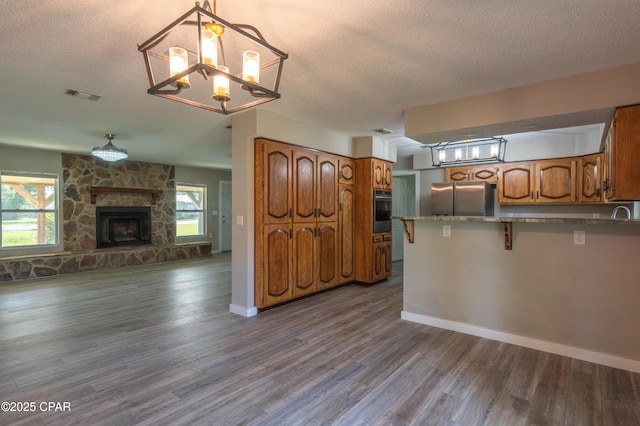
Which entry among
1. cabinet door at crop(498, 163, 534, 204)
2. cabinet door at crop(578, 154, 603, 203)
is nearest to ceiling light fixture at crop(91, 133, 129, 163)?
cabinet door at crop(498, 163, 534, 204)

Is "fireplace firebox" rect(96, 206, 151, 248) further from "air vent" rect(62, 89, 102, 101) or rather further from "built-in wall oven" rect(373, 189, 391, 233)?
"built-in wall oven" rect(373, 189, 391, 233)

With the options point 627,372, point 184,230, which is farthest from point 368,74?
point 184,230

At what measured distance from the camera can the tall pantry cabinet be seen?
3814 mm

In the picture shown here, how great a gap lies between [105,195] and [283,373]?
6481 millimetres

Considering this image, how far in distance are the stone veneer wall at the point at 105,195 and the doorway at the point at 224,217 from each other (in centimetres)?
135

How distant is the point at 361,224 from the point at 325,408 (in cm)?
339

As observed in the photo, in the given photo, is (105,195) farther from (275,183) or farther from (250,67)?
A: (250,67)

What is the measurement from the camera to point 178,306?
420cm

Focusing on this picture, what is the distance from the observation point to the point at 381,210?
5.41 metres

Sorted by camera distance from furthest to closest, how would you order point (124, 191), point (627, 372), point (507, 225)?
point (124, 191)
point (507, 225)
point (627, 372)

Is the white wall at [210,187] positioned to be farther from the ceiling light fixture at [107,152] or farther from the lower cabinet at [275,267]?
the lower cabinet at [275,267]

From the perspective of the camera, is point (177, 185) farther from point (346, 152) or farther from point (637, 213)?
point (637, 213)

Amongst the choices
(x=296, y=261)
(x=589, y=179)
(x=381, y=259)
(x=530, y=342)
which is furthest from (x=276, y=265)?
(x=589, y=179)

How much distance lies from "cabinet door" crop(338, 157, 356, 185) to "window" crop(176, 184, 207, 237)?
16.6 feet
